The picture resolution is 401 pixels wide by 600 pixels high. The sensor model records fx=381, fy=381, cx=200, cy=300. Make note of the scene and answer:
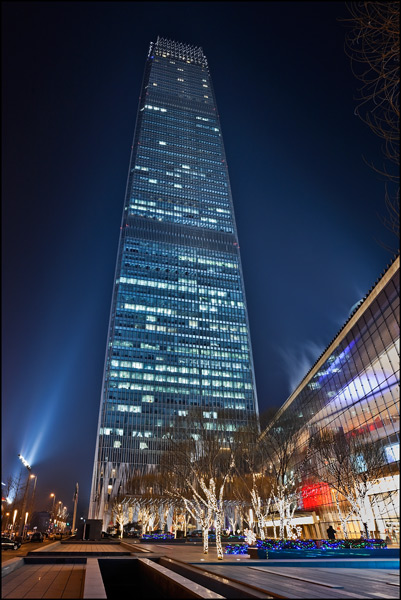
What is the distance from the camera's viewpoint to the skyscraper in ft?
362

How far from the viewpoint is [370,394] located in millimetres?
40156

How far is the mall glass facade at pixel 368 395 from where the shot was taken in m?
34.6

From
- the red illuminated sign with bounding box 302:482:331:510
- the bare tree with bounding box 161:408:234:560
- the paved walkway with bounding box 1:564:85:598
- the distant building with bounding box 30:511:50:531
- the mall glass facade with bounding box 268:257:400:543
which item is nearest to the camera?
the paved walkway with bounding box 1:564:85:598

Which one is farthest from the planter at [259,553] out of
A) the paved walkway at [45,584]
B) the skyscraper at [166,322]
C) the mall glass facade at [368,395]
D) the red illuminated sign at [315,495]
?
the skyscraper at [166,322]

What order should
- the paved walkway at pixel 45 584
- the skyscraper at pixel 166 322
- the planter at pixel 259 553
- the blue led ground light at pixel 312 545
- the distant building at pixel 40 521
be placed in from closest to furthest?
the paved walkway at pixel 45 584 → the planter at pixel 259 553 → the blue led ground light at pixel 312 545 → the distant building at pixel 40 521 → the skyscraper at pixel 166 322

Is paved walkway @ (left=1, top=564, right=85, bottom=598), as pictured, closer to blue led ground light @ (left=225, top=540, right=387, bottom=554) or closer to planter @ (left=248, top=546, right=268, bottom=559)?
planter @ (left=248, top=546, right=268, bottom=559)

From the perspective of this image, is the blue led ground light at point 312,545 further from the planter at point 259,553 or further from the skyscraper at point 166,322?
the skyscraper at point 166,322

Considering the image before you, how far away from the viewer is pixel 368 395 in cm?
4059

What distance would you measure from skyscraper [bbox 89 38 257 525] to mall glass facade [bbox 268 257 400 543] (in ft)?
175

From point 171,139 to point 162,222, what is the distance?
6014 centimetres

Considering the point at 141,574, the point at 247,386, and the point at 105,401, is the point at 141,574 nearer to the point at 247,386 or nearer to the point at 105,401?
the point at 105,401

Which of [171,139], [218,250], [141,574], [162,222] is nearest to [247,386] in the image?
[218,250]

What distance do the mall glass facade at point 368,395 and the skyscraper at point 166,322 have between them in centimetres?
5333

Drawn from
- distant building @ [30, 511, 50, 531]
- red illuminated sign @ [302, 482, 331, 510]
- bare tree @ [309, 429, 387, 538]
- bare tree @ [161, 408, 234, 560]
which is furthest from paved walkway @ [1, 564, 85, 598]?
distant building @ [30, 511, 50, 531]
